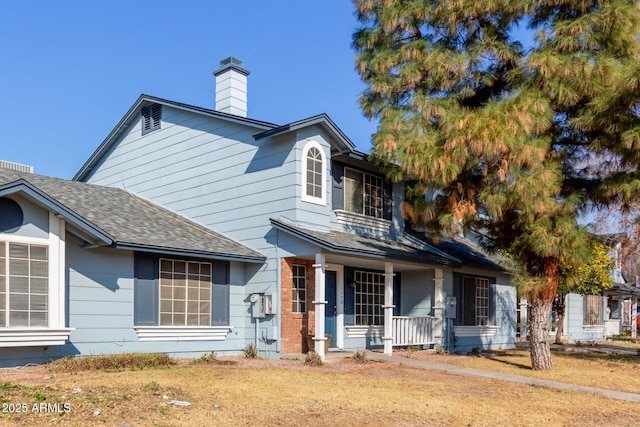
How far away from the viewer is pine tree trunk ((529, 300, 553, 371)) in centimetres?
1382

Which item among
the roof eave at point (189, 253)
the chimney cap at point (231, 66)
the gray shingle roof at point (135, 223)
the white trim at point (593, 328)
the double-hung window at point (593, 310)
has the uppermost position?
the chimney cap at point (231, 66)

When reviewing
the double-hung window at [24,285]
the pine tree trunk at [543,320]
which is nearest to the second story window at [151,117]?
the double-hung window at [24,285]

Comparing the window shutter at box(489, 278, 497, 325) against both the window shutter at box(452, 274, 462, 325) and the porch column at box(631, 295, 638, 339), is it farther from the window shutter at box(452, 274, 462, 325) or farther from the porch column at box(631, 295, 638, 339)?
the porch column at box(631, 295, 638, 339)

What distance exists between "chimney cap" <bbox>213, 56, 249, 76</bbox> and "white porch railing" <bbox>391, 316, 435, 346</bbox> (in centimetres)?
812

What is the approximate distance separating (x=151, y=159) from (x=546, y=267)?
11.5 metres

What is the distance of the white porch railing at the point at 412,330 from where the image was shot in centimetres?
1653

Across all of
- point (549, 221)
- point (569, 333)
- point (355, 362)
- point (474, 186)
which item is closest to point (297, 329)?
point (355, 362)

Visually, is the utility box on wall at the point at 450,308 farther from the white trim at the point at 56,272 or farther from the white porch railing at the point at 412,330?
the white trim at the point at 56,272

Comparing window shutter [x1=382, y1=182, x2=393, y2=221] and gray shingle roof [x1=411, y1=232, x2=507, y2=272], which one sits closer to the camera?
window shutter [x1=382, y1=182, x2=393, y2=221]

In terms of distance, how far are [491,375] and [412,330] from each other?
4278mm

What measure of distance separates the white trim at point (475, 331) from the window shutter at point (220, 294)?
7.31 m

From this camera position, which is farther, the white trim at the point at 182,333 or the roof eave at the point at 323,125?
the roof eave at the point at 323,125

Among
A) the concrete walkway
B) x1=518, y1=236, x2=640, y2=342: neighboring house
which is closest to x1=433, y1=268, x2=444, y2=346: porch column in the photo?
the concrete walkway

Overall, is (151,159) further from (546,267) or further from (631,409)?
(631,409)
